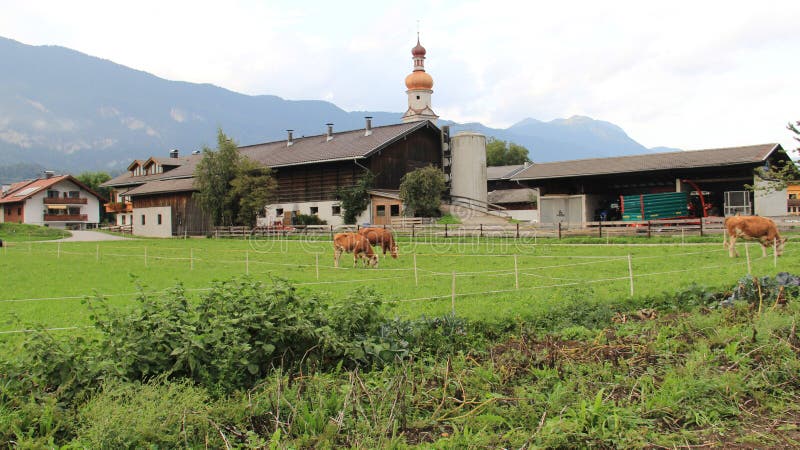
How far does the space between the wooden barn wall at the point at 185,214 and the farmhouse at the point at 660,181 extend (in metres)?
24.7

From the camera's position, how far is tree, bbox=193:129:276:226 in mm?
40312

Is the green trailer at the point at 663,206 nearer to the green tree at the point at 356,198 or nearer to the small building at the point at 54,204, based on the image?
the green tree at the point at 356,198

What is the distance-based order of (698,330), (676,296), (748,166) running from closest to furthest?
(698,330) → (676,296) → (748,166)

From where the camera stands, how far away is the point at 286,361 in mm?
6277

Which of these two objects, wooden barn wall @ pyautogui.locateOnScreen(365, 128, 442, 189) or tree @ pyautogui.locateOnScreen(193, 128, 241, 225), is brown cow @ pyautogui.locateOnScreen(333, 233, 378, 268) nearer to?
wooden barn wall @ pyautogui.locateOnScreen(365, 128, 442, 189)

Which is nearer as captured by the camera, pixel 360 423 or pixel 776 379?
pixel 360 423

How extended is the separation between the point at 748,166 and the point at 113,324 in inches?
1203

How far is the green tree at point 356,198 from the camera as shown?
3878cm

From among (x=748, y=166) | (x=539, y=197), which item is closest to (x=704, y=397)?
(x=748, y=166)

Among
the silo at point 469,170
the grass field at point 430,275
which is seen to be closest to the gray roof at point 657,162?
the silo at point 469,170

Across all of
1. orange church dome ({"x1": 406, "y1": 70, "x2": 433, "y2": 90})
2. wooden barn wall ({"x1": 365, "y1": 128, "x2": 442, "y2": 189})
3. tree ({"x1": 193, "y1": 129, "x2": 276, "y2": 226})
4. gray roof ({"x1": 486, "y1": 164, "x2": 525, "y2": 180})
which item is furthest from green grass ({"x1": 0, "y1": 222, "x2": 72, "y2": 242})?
gray roof ({"x1": 486, "y1": 164, "x2": 525, "y2": 180})

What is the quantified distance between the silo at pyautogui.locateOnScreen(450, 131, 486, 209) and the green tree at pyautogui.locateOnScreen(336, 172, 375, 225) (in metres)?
7.45

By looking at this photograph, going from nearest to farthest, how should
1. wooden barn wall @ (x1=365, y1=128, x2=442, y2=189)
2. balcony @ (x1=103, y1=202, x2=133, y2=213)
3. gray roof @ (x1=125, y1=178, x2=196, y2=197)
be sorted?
wooden barn wall @ (x1=365, y1=128, x2=442, y2=189) < gray roof @ (x1=125, y1=178, x2=196, y2=197) < balcony @ (x1=103, y1=202, x2=133, y2=213)

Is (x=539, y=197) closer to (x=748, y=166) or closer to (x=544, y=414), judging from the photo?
(x=748, y=166)
